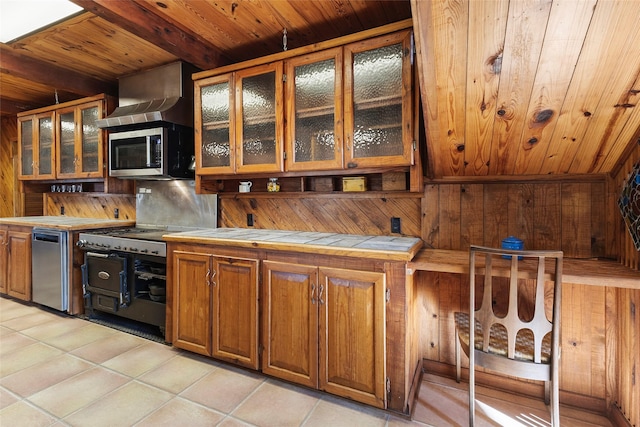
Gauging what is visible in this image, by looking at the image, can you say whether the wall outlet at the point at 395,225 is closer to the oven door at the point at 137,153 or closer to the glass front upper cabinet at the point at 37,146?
the oven door at the point at 137,153

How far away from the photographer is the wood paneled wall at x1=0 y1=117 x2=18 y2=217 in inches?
181

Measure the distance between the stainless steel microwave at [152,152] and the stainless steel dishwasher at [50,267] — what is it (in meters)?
0.90

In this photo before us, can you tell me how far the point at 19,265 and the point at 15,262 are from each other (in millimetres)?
99

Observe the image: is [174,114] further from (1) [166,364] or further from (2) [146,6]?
(1) [166,364]

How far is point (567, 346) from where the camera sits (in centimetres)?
185

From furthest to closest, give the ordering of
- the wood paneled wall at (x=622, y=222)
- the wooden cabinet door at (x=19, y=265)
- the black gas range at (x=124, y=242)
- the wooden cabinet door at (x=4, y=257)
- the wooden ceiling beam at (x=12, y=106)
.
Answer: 1. the wooden ceiling beam at (x=12, y=106)
2. the wooden cabinet door at (x=4, y=257)
3. the wooden cabinet door at (x=19, y=265)
4. the black gas range at (x=124, y=242)
5. the wood paneled wall at (x=622, y=222)

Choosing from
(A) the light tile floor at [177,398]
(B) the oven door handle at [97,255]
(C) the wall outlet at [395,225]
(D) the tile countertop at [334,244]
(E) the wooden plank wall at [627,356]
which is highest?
(C) the wall outlet at [395,225]

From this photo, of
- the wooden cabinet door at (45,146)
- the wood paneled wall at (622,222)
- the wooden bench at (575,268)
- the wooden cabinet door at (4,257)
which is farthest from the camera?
the wooden cabinet door at (45,146)

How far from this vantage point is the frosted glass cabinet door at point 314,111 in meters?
2.05

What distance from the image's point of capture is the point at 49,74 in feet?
10.1

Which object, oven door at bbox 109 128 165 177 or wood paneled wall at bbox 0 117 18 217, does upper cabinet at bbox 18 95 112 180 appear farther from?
wood paneled wall at bbox 0 117 18 217

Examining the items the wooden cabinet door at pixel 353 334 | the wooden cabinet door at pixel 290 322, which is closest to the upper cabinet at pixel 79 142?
the wooden cabinet door at pixel 290 322

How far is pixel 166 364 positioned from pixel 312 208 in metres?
1.60

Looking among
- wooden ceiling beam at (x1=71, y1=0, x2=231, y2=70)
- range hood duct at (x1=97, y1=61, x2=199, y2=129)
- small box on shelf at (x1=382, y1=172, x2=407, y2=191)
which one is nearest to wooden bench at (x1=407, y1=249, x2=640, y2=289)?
small box on shelf at (x1=382, y1=172, x2=407, y2=191)
